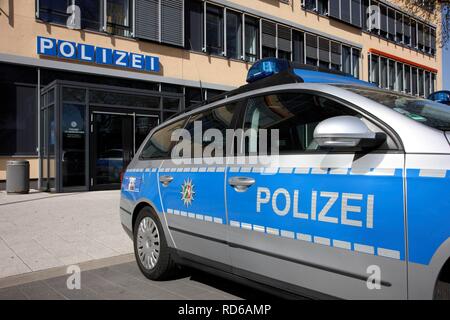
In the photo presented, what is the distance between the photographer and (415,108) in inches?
104

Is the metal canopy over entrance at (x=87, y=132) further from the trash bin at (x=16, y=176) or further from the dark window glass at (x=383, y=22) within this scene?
the dark window glass at (x=383, y=22)

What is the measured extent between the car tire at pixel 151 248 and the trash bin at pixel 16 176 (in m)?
8.24

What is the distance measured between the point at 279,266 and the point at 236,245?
445 mm

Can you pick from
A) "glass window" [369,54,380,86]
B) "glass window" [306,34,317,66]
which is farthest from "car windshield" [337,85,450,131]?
"glass window" [369,54,380,86]

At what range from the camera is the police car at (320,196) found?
80.0 inches

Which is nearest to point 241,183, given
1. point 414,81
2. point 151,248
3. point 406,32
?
point 151,248

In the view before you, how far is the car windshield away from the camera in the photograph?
235 centimetres

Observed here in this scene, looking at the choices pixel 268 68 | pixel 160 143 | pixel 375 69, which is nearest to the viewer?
pixel 160 143

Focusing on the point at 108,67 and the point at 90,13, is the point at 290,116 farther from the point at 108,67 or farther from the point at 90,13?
the point at 90,13

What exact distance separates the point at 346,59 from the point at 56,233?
2062cm

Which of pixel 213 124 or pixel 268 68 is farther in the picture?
pixel 268 68

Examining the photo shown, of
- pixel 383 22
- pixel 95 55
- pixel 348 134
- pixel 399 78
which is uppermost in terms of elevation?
pixel 383 22

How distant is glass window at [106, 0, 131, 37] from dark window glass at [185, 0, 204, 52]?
8.19 feet
